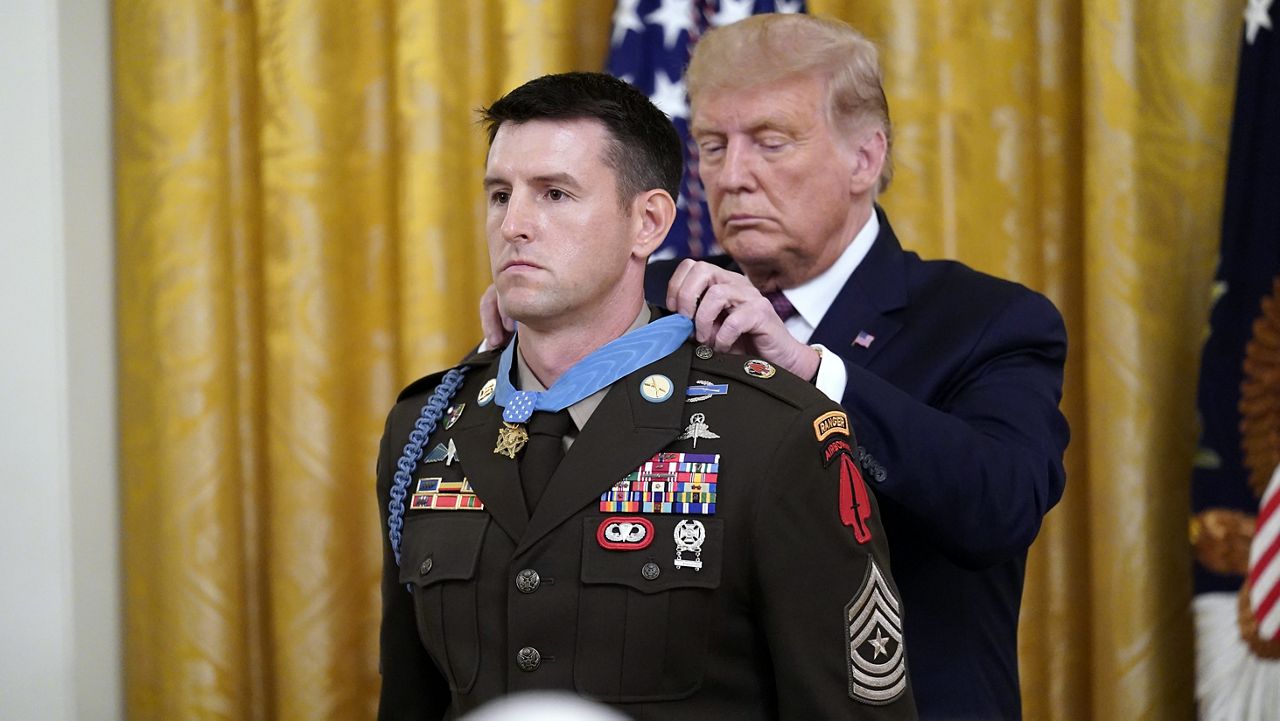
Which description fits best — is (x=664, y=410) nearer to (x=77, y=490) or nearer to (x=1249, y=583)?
(x=1249, y=583)

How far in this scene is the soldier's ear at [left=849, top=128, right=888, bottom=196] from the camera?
1874mm

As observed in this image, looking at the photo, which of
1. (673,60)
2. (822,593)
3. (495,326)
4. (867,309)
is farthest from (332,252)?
(822,593)

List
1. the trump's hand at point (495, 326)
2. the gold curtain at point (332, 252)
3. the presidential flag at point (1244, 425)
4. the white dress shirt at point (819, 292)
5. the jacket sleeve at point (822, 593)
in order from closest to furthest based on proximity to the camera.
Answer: the jacket sleeve at point (822, 593), the trump's hand at point (495, 326), the white dress shirt at point (819, 292), the presidential flag at point (1244, 425), the gold curtain at point (332, 252)

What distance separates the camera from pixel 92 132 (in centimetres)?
267

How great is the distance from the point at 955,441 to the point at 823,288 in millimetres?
383

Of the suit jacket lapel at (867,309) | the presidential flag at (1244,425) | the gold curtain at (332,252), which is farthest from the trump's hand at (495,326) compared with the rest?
the presidential flag at (1244,425)

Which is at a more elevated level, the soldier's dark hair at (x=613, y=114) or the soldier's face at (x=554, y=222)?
the soldier's dark hair at (x=613, y=114)

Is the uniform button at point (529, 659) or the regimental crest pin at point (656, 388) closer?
the uniform button at point (529, 659)

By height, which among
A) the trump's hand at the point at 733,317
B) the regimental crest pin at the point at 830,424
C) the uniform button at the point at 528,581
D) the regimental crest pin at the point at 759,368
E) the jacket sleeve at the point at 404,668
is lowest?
the jacket sleeve at the point at 404,668

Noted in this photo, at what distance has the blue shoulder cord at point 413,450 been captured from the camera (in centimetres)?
155

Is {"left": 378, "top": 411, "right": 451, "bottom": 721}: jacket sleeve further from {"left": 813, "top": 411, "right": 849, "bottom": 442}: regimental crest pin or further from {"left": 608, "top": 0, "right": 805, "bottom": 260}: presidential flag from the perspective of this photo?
{"left": 608, "top": 0, "right": 805, "bottom": 260}: presidential flag

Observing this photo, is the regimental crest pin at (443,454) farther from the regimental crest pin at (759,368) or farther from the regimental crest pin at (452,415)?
the regimental crest pin at (759,368)

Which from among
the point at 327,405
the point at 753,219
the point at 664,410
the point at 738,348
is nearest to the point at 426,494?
the point at 664,410

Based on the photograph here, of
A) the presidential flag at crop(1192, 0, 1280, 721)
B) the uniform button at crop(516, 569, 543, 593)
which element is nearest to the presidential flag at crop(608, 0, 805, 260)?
the presidential flag at crop(1192, 0, 1280, 721)
